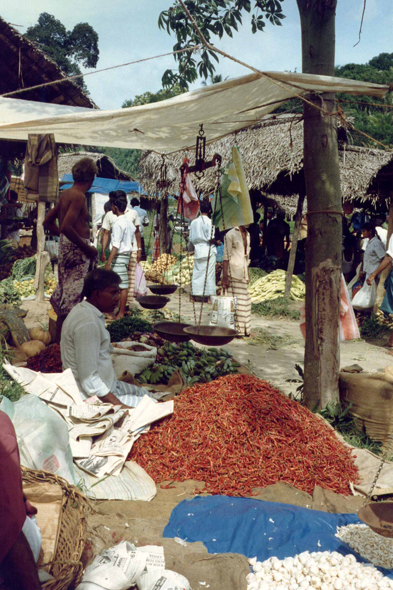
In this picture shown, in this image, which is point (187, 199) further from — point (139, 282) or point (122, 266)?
point (139, 282)

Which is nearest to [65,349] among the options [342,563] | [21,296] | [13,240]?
[342,563]

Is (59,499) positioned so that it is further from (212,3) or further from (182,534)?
(212,3)

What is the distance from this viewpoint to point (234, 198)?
15.3 feet

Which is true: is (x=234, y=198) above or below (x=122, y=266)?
above

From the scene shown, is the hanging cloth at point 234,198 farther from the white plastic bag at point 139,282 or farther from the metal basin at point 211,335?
the white plastic bag at point 139,282

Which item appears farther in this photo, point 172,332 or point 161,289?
point 161,289

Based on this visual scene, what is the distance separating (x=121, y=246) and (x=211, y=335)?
154 inches

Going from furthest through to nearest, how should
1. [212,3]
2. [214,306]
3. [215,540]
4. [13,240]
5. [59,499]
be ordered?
[13,240] < [214,306] < [212,3] < [215,540] < [59,499]

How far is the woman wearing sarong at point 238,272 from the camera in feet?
23.1

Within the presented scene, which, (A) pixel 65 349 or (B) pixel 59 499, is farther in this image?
(A) pixel 65 349

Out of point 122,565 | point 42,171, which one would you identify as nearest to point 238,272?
point 42,171

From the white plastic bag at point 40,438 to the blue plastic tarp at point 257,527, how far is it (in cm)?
67

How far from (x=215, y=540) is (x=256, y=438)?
92cm

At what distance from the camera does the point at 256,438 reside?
334cm
